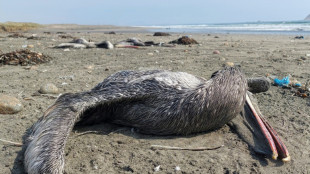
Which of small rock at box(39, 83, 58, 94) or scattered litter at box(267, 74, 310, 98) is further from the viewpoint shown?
scattered litter at box(267, 74, 310, 98)

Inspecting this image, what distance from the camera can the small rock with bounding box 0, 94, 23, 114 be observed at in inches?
156

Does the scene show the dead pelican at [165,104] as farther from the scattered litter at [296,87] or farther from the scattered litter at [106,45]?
the scattered litter at [106,45]

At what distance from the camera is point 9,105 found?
4.01 meters

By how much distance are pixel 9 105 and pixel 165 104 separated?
2390mm

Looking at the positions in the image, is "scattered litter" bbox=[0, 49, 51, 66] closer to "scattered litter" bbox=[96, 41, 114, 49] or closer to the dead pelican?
"scattered litter" bbox=[96, 41, 114, 49]

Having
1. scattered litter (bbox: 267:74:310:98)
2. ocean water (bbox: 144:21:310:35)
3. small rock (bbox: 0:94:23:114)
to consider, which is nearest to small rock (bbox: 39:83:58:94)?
small rock (bbox: 0:94:23:114)

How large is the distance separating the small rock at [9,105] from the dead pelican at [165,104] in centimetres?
109

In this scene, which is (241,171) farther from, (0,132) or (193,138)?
(0,132)

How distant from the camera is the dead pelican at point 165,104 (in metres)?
3.16

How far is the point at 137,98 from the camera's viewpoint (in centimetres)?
336

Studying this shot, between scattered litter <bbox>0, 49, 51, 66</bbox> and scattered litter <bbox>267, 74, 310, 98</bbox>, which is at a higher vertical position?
scattered litter <bbox>0, 49, 51, 66</bbox>

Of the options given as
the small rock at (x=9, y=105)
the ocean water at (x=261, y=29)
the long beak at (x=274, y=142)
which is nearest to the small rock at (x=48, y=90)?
the small rock at (x=9, y=105)

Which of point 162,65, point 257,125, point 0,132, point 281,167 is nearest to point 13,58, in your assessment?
point 162,65

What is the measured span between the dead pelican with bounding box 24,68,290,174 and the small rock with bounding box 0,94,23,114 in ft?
3.59
